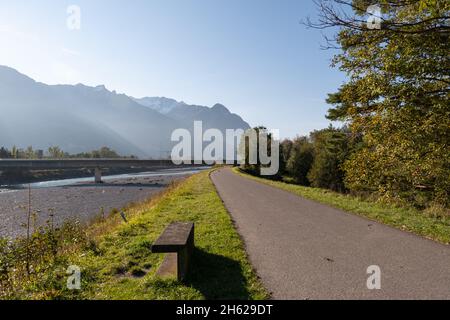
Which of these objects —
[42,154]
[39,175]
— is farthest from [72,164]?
[42,154]

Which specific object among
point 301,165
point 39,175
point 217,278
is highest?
point 301,165

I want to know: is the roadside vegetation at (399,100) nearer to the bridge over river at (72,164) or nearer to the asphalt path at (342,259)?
the asphalt path at (342,259)

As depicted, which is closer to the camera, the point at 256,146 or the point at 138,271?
the point at 138,271

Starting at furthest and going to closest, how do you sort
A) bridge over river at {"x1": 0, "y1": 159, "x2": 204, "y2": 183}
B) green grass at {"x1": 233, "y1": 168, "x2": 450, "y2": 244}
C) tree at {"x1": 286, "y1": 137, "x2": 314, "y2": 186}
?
bridge over river at {"x1": 0, "y1": 159, "x2": 204, "y2": 183}, tree at {"x1": 286, "y1": 137, "x2": 314, "y2": 186}, green grass at {"x1": 233, "y1": 168, "x2": 450, "y2": 244}

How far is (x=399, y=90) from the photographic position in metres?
10.7

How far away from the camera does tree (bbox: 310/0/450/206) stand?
1002 centimetres

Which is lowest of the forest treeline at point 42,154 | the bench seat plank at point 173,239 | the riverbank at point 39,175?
the riverbank at point 39,175

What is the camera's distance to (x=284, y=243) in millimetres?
8391

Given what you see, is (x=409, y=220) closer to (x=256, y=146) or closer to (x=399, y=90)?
(x=399, y=90)

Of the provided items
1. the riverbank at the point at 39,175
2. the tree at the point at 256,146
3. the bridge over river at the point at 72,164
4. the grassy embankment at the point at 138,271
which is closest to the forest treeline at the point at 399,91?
the grassy embankment at the point at 138,271

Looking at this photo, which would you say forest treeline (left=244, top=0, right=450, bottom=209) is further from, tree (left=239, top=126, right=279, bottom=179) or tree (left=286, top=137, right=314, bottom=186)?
tree (left=286, top=137, right=314, bottom=186)

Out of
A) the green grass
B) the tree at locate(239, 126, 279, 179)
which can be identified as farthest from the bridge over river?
the green grass

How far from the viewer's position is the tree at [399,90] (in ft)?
32.9
